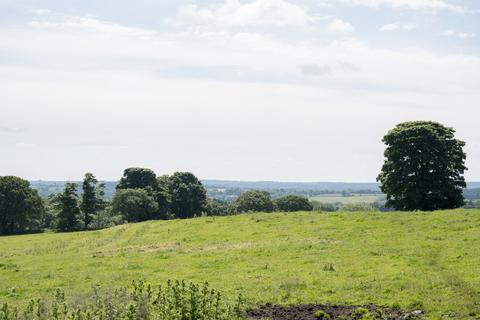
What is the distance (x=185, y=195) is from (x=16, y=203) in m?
31.9

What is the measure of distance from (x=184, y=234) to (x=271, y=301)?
25.6m

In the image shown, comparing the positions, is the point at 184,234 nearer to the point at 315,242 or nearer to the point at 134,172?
the point at 315,242

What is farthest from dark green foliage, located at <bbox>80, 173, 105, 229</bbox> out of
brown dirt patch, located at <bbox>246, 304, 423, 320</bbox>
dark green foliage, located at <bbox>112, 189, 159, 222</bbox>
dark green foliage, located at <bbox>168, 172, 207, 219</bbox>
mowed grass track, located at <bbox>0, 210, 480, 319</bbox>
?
brown dirt patch, located at <bbox>246, 304, 423, 320</bbox>

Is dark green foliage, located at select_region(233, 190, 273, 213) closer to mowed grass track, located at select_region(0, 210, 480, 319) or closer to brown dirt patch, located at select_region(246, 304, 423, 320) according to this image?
mowed grass track, located at select_region(0, 210, 480, 319)

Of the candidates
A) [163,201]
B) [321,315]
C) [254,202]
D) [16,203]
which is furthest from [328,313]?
[254,202]

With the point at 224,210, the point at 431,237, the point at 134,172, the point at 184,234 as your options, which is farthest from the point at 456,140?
the point at 224,210

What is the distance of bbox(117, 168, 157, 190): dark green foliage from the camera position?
107 m

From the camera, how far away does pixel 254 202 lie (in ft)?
412

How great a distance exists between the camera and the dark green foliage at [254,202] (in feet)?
410

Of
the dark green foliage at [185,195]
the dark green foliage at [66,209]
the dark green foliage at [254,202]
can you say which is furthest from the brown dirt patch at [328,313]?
the dark green foliage at [254,202]

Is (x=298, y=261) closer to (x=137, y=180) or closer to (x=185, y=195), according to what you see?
(x=185, y=195)

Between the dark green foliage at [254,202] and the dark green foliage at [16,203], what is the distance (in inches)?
1896

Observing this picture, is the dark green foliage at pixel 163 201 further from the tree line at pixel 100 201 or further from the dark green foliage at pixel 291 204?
the dark green foliage at pixel 291 204

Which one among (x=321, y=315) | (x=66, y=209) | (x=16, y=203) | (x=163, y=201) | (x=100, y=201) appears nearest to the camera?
(x=321, y=315)
